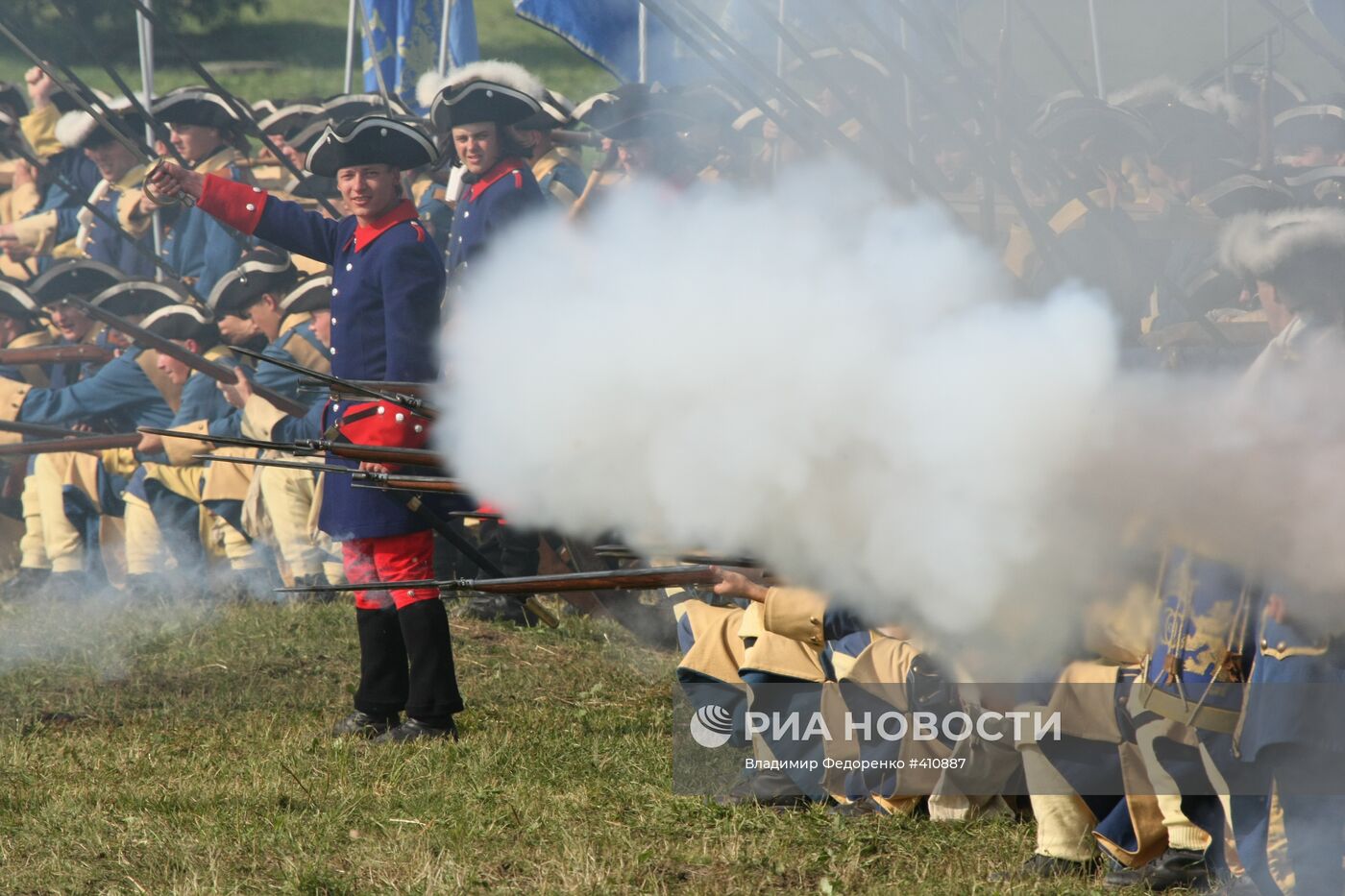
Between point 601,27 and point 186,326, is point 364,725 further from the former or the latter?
point 601,27

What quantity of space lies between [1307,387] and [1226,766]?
961mm

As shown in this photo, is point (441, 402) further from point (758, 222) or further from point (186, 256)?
point (186, 256)

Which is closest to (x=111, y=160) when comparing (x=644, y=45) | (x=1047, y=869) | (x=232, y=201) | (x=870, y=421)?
(x=644, y=45)

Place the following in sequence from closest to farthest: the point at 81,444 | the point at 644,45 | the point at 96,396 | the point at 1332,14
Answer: the point at 1332,14 < the point at 644,45 < the point at 81,444 < the point at 96,396

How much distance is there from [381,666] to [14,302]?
610cm

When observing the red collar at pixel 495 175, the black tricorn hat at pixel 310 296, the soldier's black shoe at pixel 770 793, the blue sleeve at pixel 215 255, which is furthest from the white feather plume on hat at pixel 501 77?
the soldier's black shoe at pixel 770 793

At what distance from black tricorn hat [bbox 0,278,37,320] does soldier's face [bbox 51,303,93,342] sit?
16 cm

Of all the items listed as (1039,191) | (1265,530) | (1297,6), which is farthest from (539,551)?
(1265,530)

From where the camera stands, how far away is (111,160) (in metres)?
10.6

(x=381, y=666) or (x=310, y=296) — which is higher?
(x=310, y=296)

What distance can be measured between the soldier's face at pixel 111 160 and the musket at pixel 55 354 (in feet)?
4.57

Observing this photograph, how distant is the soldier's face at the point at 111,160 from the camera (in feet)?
34.7

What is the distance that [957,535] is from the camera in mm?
3344

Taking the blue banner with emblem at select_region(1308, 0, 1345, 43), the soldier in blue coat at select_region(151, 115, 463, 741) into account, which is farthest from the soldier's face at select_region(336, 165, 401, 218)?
the blue banner with emblem at select_region(1308, 0, 1345, 43)
